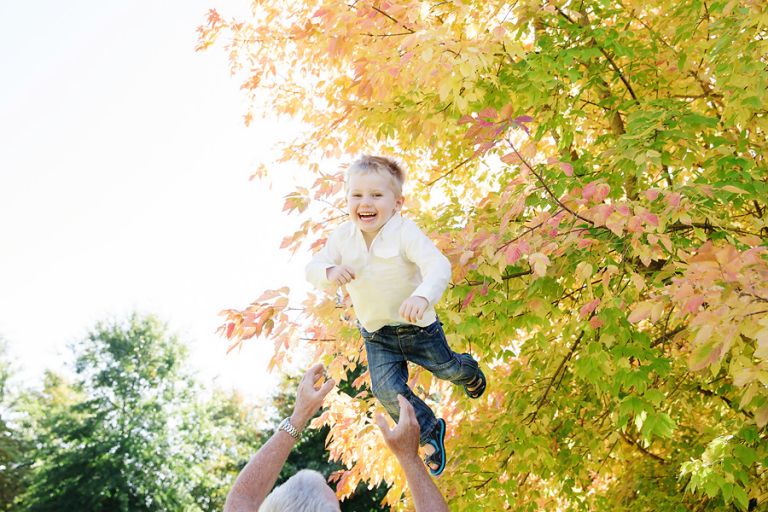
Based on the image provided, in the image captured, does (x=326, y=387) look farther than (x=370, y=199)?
No

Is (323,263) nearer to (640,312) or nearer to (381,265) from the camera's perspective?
(381,265)

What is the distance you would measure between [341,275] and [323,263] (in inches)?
5.6

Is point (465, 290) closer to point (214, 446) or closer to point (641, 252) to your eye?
point (641, 252)

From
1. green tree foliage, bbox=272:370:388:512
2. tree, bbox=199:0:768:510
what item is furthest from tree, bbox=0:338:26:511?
tree, bbox=199:0:768:510

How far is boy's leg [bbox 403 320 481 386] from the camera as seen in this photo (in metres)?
2.73

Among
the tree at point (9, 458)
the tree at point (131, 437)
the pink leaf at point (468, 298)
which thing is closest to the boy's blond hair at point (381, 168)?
the pink leaf at point (468, 298)

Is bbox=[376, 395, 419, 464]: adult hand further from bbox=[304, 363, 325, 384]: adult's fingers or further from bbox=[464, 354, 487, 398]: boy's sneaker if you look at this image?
bbox=[464, 354, 487, 398]: boy's sneaker

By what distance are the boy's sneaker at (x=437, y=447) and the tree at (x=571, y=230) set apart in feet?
2.69

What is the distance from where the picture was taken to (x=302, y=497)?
184 cm

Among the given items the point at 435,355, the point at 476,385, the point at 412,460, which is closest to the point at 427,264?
the point at 435,355

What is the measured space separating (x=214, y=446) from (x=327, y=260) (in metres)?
24.8

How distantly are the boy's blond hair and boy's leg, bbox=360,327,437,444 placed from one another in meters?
0.58

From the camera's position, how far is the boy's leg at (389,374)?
276 centimetres

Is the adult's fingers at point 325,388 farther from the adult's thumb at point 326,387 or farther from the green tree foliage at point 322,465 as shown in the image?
the green tree foliage at point 322,465
